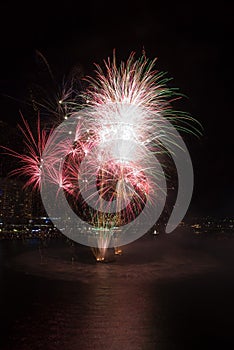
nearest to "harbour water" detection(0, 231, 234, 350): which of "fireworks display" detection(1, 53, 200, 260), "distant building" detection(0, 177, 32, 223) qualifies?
"fireworks display" detection(1, 53, 200, 260)

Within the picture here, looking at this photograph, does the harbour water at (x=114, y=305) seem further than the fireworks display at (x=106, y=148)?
No

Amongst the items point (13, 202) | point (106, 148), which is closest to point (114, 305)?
point (106, 148)

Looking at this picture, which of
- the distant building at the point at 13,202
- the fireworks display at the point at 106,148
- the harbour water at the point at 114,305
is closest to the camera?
the harbour water at the point at 114,305

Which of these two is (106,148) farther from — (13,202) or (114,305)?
(13,202)

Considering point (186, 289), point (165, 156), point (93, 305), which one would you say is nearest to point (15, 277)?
point (93, 305)

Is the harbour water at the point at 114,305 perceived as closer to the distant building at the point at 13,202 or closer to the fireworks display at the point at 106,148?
the fireworks display at the point at 106,148

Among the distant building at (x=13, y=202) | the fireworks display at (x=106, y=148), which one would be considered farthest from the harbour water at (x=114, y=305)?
the distant building at (x=13, y=202)
